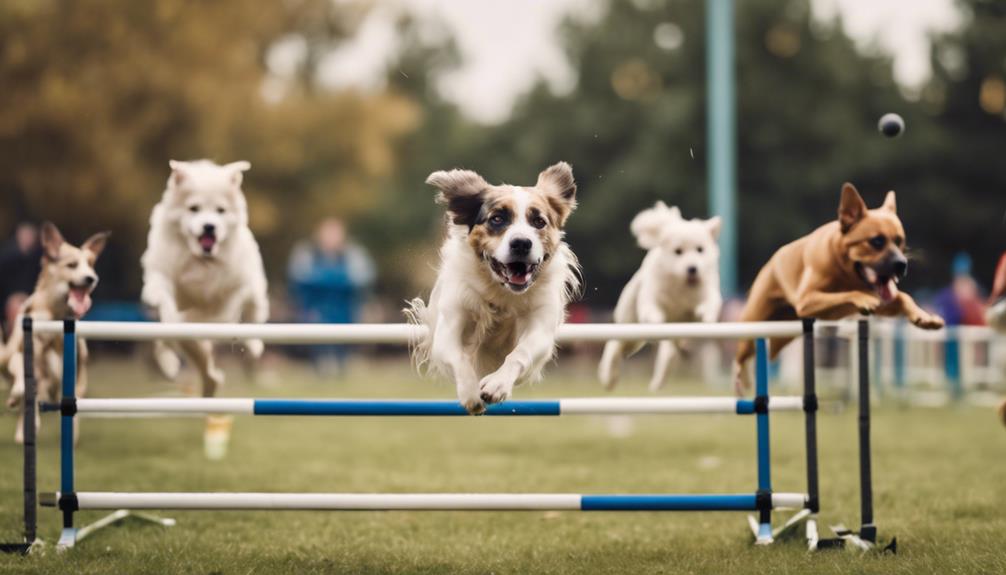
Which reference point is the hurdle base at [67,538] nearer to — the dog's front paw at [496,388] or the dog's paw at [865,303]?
the dog's front paw at [496,388]

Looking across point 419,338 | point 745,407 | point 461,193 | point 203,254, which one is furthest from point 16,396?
point 745,407

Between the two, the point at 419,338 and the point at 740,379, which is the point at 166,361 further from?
the point at 740,379

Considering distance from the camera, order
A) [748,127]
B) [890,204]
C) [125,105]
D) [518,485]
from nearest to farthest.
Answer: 1. [890,204]
2. [518,485]
3. [125,105]
4. [748,127]

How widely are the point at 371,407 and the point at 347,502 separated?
1.39ft

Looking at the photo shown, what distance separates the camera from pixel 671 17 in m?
32.3

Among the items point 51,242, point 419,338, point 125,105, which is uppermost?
point 125,105

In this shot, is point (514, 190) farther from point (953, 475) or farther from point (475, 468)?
point (953, 475)

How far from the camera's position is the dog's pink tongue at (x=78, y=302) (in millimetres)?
5539

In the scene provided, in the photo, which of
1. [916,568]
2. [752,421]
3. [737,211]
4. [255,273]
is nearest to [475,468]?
[255,273]

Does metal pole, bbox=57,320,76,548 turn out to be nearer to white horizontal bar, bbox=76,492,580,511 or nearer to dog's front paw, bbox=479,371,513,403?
white horizontal bar, bbox=76,492,580,511

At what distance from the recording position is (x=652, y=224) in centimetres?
598

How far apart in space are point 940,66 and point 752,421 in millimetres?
20833

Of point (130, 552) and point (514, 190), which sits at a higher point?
point (514, 190)

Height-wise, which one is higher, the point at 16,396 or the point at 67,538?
the point at 16,396
